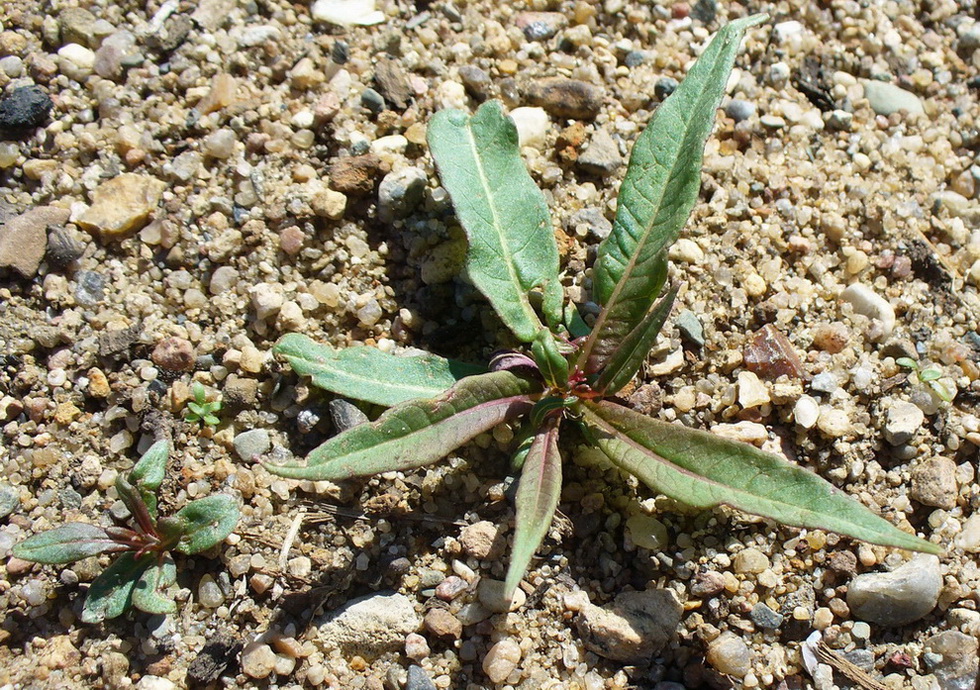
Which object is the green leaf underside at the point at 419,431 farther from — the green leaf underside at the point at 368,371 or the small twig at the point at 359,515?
the small twig at the point at 359,515

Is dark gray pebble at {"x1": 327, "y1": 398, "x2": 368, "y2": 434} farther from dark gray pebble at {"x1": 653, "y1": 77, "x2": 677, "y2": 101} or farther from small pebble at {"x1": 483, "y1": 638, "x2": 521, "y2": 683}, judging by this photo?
dark gray pebble at {"x1": 653, "y1": 77, "x2": 677, "y2": 101}

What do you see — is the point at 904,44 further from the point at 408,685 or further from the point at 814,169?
the point at 408,685

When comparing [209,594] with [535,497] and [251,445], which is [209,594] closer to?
[251,445]

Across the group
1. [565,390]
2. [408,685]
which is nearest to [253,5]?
[565,390]

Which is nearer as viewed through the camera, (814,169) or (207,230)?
(207,230)

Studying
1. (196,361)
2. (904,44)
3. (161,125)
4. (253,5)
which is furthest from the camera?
(904,44)

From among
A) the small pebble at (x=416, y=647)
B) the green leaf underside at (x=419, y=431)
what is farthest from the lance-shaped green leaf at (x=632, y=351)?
the small pebble at (x=416, y=647)
